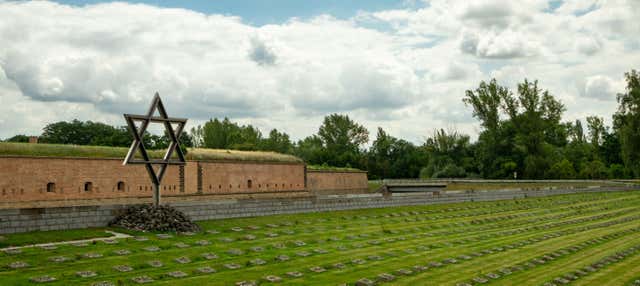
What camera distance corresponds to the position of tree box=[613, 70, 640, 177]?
Result: 184 ft

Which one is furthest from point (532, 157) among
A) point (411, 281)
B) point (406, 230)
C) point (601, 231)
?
point (411, 281)

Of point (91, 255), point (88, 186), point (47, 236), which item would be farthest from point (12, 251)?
point (88, 186)

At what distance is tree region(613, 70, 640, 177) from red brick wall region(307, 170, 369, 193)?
24.8m

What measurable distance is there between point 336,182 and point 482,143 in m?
22.0

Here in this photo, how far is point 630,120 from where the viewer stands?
56.5 metres

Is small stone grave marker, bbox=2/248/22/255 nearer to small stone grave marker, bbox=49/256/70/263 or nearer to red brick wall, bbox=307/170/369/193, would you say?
small stone grave marker, bbox=49/256/70/263

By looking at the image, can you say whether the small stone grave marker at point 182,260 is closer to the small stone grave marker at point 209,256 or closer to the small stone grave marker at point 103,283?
the small stone grave marker at point 209,256

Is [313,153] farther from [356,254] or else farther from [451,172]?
[356,254]

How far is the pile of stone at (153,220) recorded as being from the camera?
62.3 ft

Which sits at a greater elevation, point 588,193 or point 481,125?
point 481,125

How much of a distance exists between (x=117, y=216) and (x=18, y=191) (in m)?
13.7

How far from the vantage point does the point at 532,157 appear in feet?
215

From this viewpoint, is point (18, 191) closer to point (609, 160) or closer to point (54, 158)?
point (54, 158)

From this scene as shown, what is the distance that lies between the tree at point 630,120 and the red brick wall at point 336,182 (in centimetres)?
2477
